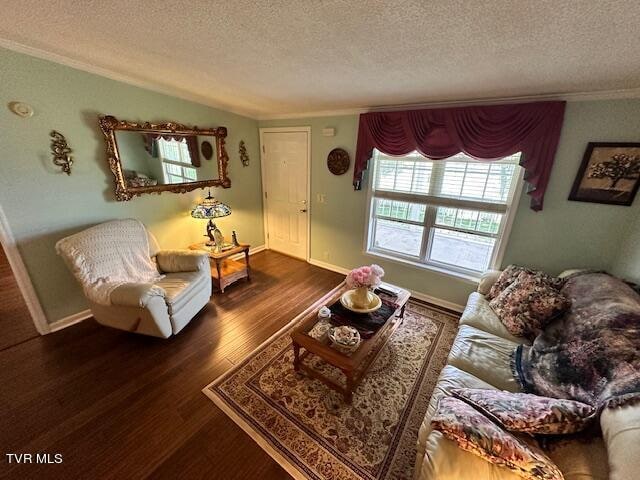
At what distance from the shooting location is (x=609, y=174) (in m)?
1.90

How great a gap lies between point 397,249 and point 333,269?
1027mm

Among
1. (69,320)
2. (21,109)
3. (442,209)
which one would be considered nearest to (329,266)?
(442,209)

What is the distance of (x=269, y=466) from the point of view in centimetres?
136

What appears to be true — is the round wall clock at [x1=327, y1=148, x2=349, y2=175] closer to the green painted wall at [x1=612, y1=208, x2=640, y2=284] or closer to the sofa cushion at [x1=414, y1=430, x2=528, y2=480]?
the green painted wall at [x1=612, y1=208, x2=640, y2=284]

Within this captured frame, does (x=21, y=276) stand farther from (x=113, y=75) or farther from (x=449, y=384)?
(x=449, y=384)

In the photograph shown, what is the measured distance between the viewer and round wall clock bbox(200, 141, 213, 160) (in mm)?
3187

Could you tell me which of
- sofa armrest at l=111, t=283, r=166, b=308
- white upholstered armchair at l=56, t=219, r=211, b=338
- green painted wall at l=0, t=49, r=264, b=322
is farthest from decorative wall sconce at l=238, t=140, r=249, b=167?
sofa armrest at l=111, t=283, r=166, b=308

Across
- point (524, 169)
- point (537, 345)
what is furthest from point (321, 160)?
point (537, 345)

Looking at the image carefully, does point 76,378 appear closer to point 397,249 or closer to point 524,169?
point 397,249

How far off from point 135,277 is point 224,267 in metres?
1.01

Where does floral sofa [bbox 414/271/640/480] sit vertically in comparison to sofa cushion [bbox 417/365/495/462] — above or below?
above

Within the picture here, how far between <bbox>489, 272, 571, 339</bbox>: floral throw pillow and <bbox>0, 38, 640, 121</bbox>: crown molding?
56.7 inches

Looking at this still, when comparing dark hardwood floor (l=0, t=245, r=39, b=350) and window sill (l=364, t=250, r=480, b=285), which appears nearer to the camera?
dark hardwood floor (l=0, t=245, r=39, b=350)

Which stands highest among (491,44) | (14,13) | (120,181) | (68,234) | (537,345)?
(14,13)
